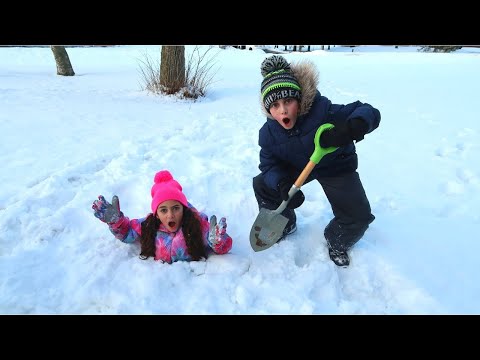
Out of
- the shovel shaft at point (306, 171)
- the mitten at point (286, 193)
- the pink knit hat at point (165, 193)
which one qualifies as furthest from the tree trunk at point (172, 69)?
the shovel shaft at point (306, 171)

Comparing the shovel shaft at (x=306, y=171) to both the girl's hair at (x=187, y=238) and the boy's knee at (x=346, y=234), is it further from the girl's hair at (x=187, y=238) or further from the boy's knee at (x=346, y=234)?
the girl's hair at (x=187, y=238)

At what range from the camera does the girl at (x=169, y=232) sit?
2070mm

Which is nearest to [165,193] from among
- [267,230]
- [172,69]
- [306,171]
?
[267,230]

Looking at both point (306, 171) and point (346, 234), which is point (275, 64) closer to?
point (306, 171)

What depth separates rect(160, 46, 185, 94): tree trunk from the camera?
5797 mm

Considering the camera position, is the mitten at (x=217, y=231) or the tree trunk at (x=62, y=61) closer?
the mitten at (x=217, y=231)

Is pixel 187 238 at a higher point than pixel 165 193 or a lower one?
lower

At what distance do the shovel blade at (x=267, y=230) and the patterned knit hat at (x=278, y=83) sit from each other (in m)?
0.66

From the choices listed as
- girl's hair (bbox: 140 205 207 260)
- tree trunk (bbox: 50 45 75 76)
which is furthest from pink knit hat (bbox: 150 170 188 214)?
tree trunk (bbox: 50 45 75 76)

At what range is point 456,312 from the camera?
1.76 metres

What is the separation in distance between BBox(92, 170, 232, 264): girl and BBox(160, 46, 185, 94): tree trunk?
4.23 meters

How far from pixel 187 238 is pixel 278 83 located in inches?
41.7

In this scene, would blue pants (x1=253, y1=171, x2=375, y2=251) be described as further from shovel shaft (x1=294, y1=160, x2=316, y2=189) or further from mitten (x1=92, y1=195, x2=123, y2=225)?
mitten (x1=92, y1=195, x2=123, y2=225)

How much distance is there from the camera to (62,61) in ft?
26.1
